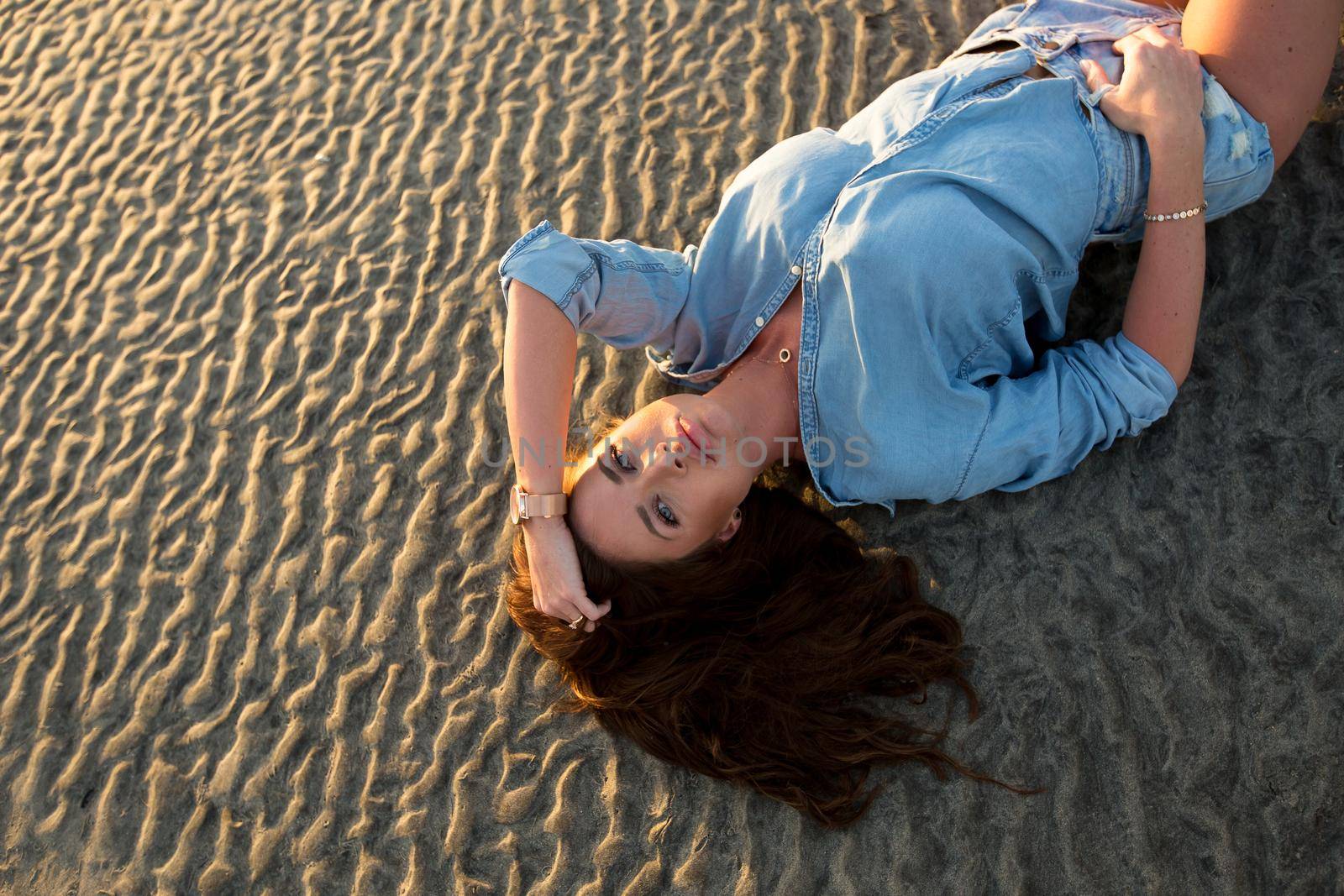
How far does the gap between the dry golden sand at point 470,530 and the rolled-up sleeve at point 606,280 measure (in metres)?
0.72

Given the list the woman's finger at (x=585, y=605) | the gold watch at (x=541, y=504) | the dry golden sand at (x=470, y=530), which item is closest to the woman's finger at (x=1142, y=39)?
the dry golden sand at (x=470, y=530)

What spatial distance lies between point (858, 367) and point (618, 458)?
2.37 feet

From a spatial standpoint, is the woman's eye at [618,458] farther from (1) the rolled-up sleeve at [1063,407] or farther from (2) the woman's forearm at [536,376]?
(1) the rolled-up sleeve at [1063,407]

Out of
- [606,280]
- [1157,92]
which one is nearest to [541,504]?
[606,280]

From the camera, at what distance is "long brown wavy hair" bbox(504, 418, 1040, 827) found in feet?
8.81

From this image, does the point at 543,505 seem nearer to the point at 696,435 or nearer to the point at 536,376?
the point at 536,376

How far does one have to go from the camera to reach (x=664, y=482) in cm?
253

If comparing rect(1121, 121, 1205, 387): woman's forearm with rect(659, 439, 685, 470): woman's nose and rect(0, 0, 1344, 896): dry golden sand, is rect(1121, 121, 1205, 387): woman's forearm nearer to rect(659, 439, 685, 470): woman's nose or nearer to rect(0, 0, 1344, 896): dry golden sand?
rect(0, 0, 1344, 896): dry golden sand

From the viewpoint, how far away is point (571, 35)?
184 inches

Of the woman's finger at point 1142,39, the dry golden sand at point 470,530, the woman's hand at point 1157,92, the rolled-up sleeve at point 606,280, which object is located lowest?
the dry golden sand at point 470,530

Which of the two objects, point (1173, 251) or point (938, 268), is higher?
point (938, 268)

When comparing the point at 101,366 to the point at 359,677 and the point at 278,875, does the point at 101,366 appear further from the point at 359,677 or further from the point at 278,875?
the point at 278,875

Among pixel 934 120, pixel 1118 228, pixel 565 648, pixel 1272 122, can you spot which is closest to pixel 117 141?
pixel 565 648

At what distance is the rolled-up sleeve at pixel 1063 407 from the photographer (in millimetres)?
2645
